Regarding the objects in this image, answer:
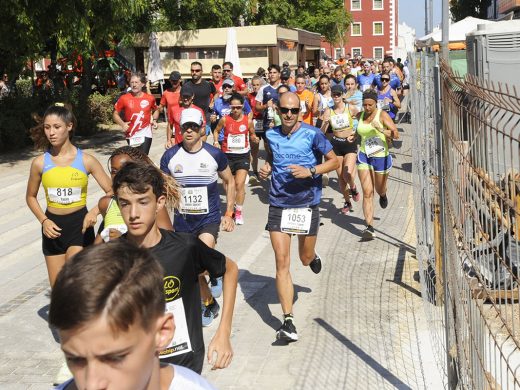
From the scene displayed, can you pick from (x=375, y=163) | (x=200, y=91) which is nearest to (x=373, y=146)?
(x=375, y=163)

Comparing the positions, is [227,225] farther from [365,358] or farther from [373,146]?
[373,146]

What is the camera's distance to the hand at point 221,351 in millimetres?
3652

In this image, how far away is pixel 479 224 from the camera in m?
3.46

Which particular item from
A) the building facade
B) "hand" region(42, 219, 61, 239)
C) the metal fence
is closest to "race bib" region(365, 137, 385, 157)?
"hand" region(42, 219, 61, 239)

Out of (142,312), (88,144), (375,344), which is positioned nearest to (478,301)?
(142,312)

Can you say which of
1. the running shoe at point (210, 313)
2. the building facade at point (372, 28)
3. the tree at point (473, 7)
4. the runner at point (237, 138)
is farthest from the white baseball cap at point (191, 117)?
the building facade at point (372, 28)

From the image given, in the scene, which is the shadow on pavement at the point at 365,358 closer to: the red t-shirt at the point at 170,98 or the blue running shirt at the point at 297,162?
the blue running shirt at the point at 297,162

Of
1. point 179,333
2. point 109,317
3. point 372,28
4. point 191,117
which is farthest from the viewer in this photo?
point 372,28

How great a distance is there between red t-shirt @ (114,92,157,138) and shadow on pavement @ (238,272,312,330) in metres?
4.37

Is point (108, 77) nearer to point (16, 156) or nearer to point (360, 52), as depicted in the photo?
point (16, 156)

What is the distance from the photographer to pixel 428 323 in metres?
7.11

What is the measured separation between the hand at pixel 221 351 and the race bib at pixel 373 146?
7.20 m

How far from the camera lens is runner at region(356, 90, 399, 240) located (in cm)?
1064

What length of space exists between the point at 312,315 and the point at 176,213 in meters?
1.54
